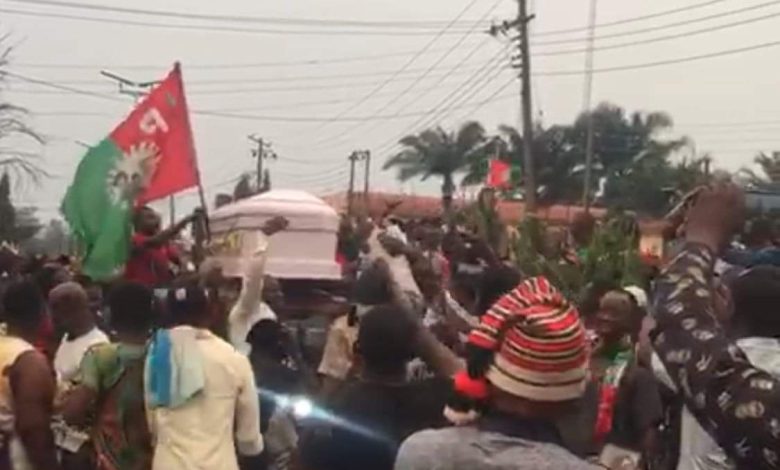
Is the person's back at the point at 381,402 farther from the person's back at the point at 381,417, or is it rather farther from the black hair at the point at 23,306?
the black hair at the point at 23,306

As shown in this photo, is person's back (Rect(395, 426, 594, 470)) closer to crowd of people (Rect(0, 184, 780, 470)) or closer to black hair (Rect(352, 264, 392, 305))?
crowd of people (Rect(0, 184, 780, 470))

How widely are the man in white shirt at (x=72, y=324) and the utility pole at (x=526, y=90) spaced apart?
27.6 meters

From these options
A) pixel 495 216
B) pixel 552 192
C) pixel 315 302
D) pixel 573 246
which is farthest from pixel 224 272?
pixel 552 192

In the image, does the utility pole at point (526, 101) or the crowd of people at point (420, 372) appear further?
the utility pole at point (526, 101)

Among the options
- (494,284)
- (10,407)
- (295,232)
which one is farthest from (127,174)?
(494,284)

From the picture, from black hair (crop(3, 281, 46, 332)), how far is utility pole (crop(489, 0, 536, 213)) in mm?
28115

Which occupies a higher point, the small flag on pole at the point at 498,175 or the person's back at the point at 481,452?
the person's back at the point at 481,452

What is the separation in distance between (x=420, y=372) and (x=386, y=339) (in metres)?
0.76

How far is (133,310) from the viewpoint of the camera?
274 inches

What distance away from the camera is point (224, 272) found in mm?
10492

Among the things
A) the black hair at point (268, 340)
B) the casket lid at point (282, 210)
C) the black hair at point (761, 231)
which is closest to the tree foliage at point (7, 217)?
the casket lid at point (282, 210)

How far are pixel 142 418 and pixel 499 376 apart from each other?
375 centimetres

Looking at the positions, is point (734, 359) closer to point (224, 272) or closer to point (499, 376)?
point (499, 376)

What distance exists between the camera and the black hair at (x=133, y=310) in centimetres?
695
